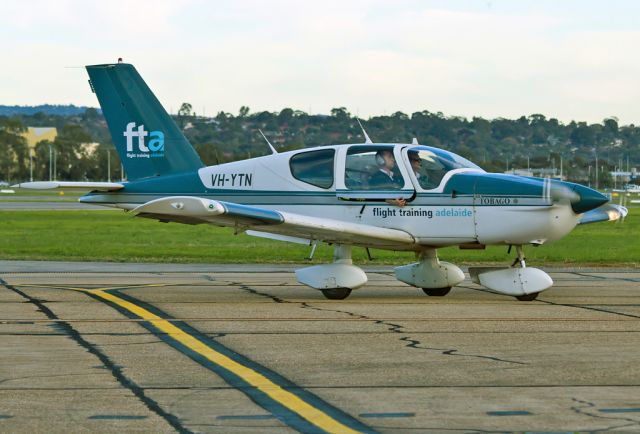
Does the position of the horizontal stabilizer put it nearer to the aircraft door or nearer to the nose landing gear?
the aircraft door

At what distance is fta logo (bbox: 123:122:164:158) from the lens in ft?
60.8

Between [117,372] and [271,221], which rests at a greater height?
[271,221]

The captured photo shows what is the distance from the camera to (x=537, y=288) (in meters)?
16.0

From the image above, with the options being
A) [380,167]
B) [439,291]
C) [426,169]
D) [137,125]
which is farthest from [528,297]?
[137,125]

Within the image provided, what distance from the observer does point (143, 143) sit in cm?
1867

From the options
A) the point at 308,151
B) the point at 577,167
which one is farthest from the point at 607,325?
the point at 577,167

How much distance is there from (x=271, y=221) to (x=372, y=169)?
180cm

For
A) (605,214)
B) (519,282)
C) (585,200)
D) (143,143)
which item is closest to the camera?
(585,200)

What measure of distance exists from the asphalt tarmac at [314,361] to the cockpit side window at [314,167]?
5.30 ft

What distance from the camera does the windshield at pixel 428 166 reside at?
16.4 metres

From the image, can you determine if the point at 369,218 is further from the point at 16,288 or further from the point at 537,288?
the point at 16,288

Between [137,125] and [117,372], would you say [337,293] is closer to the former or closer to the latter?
[137,125]

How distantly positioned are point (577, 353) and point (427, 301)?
5.11 metres

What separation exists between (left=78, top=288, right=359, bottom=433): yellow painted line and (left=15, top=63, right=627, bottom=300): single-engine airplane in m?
2.38
